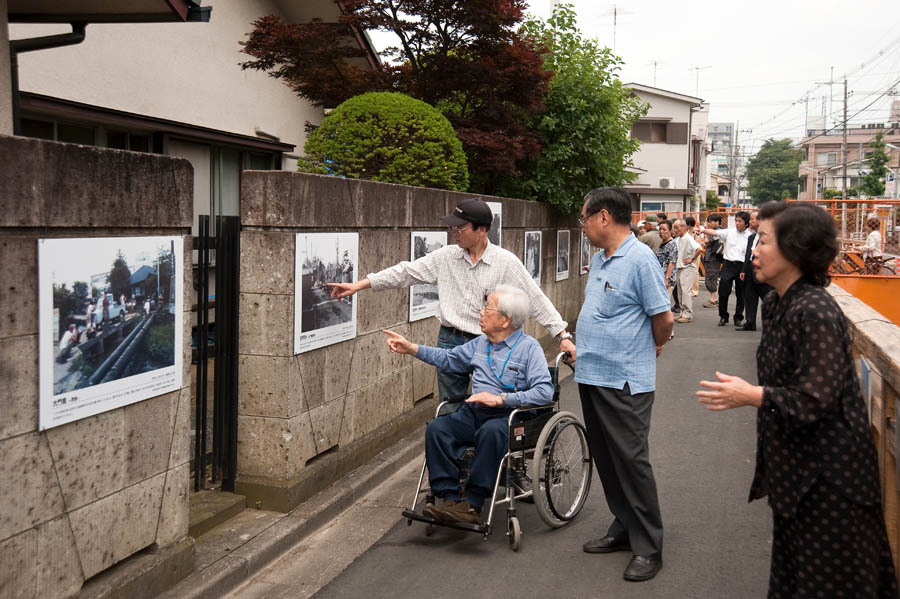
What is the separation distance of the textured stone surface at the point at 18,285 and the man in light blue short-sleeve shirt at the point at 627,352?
2.60 m

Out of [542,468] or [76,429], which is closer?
[76,429]

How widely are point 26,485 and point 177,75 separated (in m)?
9.02

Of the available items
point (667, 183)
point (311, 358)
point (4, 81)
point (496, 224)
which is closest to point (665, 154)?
point (667, 183)

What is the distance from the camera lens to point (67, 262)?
3385 millimetres

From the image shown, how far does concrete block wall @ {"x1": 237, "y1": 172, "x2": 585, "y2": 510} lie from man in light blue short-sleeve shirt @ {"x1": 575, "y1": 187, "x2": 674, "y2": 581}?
1.83 metres

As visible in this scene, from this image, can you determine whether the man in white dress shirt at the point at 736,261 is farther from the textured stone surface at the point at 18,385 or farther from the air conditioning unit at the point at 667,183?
the air conditioning unit at the point at 667,183

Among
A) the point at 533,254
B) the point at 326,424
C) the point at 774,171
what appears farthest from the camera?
the point at 774,171

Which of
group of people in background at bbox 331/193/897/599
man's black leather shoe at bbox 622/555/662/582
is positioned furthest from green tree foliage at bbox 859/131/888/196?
man's black leather shoe at bbox 622/555/662/582

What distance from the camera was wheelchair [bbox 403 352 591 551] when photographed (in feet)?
15.8

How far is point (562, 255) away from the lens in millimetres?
13461

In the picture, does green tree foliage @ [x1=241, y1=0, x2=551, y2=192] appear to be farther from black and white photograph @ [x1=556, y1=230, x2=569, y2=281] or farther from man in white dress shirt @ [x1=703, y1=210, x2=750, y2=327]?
man in white dress shirt @ [x1=703, y1=210, x2=750, y2=327]

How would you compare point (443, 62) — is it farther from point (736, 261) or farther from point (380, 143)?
point (736, 261)

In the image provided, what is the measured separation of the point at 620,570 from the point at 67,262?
10.4 ft

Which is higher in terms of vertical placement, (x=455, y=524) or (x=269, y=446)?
(x=269, y=446)
